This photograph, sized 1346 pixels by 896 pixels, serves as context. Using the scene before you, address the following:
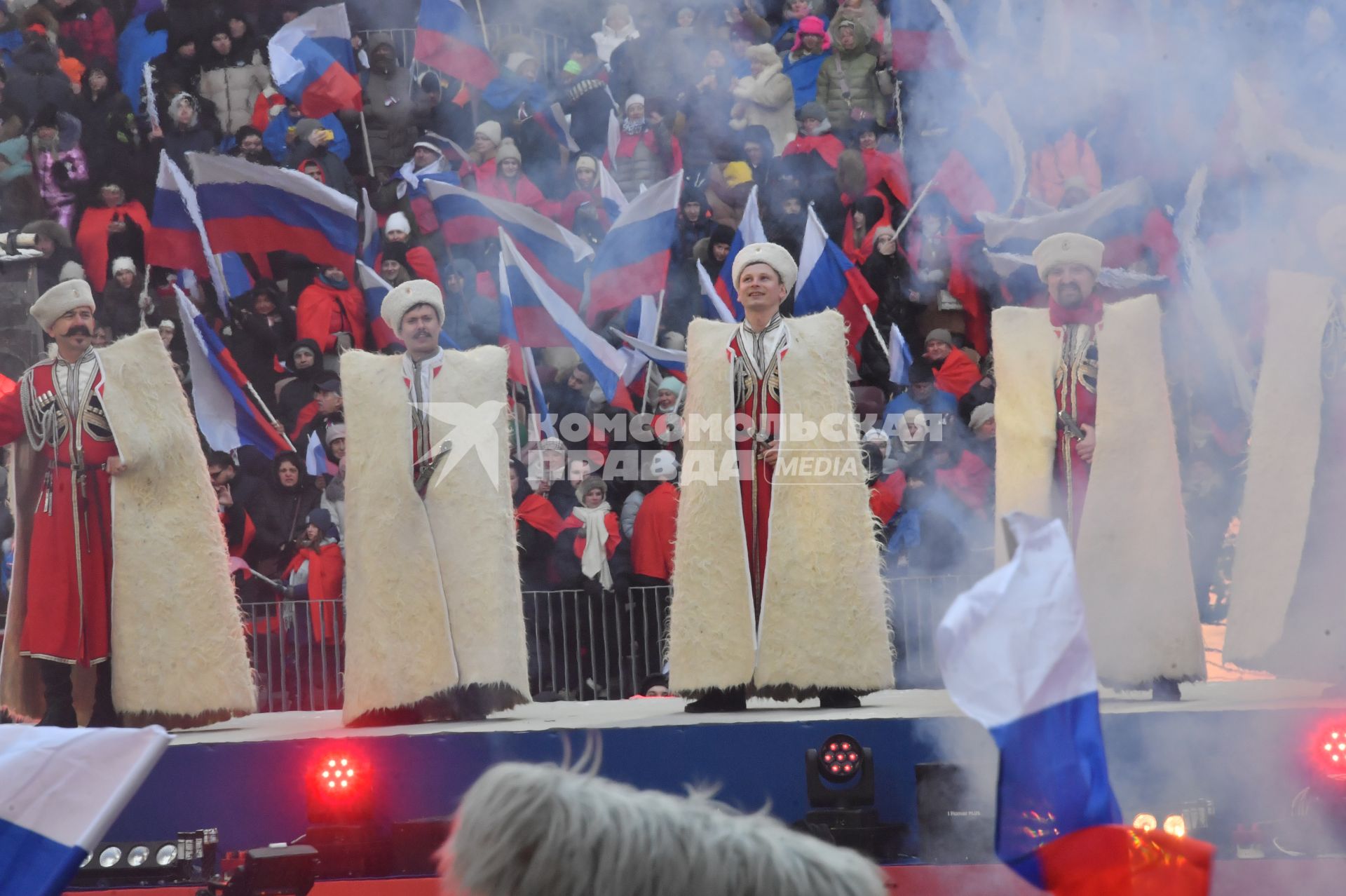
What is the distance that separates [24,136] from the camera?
10.7 m

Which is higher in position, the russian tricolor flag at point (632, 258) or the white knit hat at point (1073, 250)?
the russian tricolor flag at point (632, 258)

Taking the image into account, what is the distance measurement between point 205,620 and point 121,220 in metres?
4.93

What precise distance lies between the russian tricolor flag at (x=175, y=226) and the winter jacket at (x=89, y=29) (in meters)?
1.44

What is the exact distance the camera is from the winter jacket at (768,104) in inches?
370

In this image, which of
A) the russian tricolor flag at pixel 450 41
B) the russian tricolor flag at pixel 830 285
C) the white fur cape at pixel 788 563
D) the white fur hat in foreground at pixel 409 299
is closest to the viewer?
the white fur cape at pixel 788 563

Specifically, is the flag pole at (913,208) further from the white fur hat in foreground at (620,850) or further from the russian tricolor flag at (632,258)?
the white fur hat in foreground at (620,850)

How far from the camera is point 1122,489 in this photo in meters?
Result: 6.30

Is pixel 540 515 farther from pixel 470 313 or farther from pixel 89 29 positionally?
pixel 89 29

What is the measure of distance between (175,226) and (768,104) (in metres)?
4.12

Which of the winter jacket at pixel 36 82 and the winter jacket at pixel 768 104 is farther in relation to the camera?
the winter jacket at pixel 36 82

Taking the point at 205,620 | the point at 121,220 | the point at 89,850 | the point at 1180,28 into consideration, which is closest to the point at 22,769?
the point at 89,850

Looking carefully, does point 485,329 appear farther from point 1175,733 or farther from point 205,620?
point 1175,733

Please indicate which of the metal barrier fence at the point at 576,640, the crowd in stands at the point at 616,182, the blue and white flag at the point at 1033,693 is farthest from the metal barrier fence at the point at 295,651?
the blue and white flag at the point at 1033,693

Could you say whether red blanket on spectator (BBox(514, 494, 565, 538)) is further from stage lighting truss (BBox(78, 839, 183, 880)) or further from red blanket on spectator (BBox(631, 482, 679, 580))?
stage lighting truss (BBox(78, 839, 183, 880))
